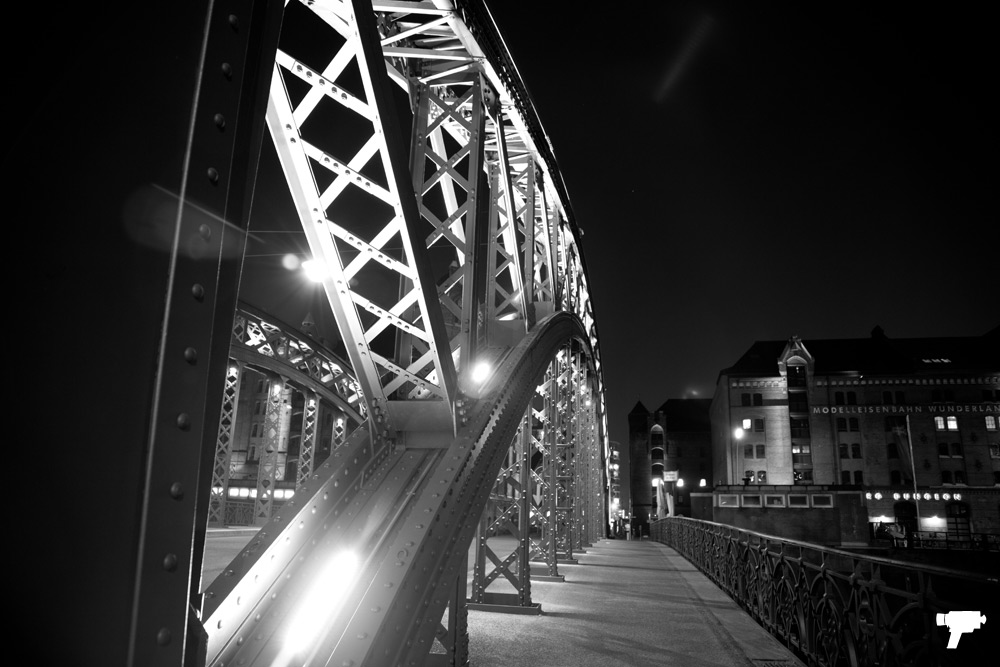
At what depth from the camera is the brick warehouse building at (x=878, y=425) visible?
178 feet

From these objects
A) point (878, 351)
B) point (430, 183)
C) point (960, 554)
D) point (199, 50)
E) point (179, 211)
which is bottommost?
point (960, 554)

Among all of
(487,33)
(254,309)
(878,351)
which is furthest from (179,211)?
(878,351)

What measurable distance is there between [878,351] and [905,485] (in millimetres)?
15829

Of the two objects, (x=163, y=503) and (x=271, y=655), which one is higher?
(x=163, y=503)

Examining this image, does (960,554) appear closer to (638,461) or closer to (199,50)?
(199,50)

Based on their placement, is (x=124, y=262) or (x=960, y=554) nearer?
(x=124, y=262)

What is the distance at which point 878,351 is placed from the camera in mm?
66312

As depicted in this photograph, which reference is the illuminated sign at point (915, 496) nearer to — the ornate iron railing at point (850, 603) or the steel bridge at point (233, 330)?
the ornate iron railing at point (850, 603)

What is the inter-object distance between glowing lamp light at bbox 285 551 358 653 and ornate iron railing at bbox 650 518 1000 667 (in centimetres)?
362

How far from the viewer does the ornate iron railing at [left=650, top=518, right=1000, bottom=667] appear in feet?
13.4

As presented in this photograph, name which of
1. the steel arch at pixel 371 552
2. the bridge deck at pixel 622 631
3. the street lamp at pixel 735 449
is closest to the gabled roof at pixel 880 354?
the street lamp at pixel 735 449

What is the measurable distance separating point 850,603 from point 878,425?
2497 inches

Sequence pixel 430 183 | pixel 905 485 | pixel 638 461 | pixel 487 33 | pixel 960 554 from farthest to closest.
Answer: pixel 638 461
pixel 905 485
pixel 960 554
pixel 487 33
pixel 430 183

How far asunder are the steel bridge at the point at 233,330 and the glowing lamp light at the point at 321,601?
1 centimetres
